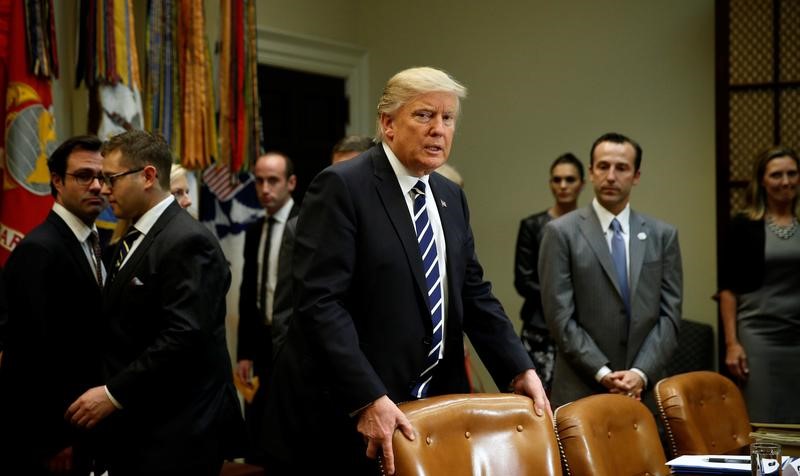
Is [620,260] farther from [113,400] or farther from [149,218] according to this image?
[113,400]

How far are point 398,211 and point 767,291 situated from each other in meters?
2.35

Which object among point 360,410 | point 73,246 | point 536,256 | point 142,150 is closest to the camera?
point 360,410

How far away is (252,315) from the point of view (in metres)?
4.70

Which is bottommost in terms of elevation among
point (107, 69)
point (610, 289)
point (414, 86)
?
point (610, 289)

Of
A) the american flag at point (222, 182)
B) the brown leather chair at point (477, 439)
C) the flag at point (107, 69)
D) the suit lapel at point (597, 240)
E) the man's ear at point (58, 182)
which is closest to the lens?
the brown leather chair at point (477, 439)

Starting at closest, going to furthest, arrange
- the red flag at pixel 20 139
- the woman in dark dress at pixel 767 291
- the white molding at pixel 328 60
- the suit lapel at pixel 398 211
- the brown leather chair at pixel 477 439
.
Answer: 1. the brown leather chair at pixel 477 439
2. the suit lapel at pixel 398 211
3. the red flag at pixel 20 139
4. the woman in dark dress at pixel 767 291
5. the white molding at pixel 328 60

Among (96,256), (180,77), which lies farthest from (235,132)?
(96,256)

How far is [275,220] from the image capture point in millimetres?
4715

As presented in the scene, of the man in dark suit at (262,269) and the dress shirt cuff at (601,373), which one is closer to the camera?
the dress shirt cuff at (601,373)

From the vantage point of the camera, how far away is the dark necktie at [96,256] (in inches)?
126

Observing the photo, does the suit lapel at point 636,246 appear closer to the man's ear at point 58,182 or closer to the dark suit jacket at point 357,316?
the dark suit jacket at point 357,316

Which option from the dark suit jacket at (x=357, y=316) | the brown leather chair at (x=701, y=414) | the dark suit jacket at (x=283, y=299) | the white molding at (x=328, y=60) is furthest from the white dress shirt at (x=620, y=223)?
the white molding at (x=328, y=60)

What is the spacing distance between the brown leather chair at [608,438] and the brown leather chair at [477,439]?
17 centimetres

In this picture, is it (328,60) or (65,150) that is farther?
(328,60)
